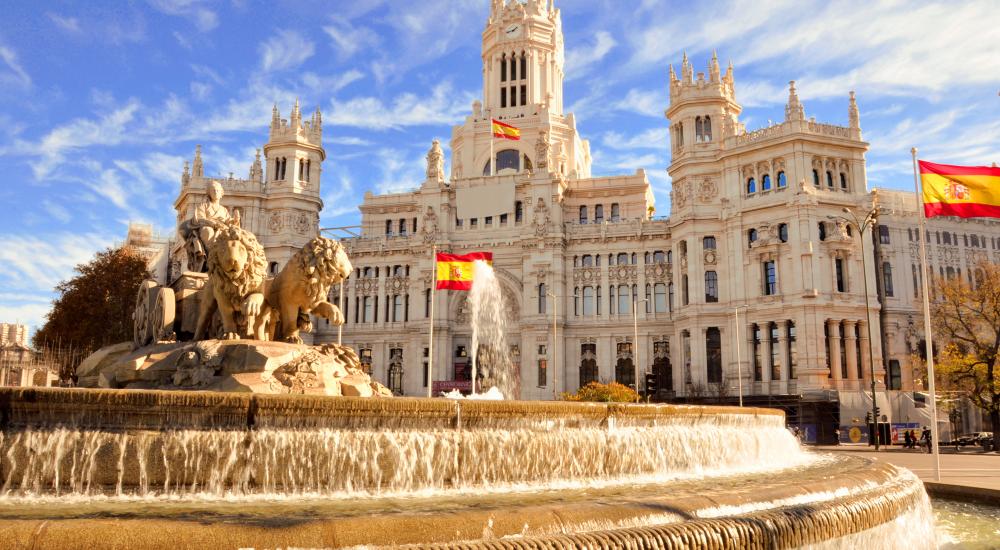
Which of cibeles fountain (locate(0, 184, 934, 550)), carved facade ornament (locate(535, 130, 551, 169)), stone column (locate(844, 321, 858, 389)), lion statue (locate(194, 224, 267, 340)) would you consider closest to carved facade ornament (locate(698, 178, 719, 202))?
stone column (locate(844, 321, 858, 389))

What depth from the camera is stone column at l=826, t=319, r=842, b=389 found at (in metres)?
52.6

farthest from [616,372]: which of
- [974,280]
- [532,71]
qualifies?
[532,71]

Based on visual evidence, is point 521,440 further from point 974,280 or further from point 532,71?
point 532,71

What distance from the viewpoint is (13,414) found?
888 cm

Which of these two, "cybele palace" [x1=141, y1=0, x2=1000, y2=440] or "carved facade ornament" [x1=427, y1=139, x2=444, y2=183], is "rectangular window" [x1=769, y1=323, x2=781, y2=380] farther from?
"carved facade ornament" [x1=427, y1=139, x2=444, y2=183]

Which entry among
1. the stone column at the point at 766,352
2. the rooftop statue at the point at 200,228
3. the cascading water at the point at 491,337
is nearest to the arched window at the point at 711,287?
the stone column at the point at 766,352

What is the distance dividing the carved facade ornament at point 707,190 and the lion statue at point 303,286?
5086 centimetres

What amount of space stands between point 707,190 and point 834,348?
52.6 feet

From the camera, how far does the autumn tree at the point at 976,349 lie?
3659 centimetres

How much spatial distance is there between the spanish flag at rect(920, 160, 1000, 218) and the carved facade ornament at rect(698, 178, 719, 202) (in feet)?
134

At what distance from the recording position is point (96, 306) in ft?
171

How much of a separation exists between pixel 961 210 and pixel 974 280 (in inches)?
1865

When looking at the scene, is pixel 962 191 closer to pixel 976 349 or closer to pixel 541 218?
pixel 976 349

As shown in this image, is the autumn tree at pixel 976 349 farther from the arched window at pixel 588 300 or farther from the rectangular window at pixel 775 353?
the arched window at pixel 588 300
